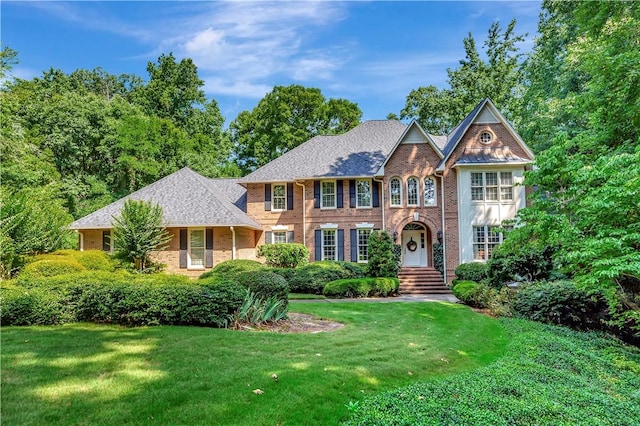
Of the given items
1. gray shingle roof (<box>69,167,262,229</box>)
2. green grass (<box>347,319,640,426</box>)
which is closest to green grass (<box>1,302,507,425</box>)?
green grass (<box>347,319,640,426</box>)

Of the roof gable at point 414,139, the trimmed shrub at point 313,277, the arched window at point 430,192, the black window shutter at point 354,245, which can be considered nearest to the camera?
the trimmed shrub at point 313,277

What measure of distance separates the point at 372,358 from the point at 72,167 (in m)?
32.4

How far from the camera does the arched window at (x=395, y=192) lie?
20969 mm

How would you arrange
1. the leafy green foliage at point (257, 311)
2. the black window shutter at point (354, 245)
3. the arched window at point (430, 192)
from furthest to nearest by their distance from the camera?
the black window shutter at point (354, 245), the arched window at point (430, 192), the leafy green foliage at point (257, 311)

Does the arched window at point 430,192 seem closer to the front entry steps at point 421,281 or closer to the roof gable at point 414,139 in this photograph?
A: the roof gable at point 414,139

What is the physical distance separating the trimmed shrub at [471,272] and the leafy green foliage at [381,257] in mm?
3358

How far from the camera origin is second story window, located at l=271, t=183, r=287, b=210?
22234 millimetres

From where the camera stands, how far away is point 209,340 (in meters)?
6.22

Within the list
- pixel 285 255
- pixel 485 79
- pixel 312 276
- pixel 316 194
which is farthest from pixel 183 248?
pixel 485 79

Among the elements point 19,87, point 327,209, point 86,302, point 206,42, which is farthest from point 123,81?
point 86,302

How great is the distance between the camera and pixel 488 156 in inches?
784

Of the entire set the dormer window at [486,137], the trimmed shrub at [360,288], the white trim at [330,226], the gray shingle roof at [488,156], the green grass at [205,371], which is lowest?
the trimmed shrub at [360,288]

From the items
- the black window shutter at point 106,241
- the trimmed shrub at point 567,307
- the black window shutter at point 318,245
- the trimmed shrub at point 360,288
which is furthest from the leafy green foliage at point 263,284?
the black window shutter at point 106,241

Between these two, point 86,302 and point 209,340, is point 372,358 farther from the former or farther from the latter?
point 86,302
